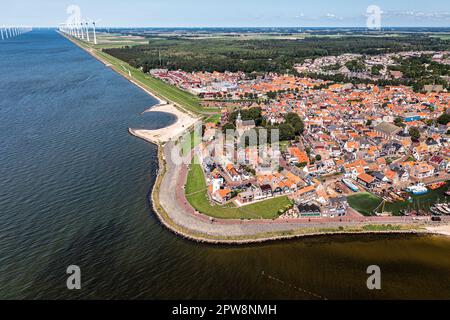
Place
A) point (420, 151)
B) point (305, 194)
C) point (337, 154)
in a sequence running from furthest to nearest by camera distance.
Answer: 1. point (337, 154)
2. point (420, 151)
3. point (305, 194)

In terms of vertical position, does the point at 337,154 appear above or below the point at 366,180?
above

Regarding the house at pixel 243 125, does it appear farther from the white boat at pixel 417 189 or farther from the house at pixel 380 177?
the white boat at pixel 417 189

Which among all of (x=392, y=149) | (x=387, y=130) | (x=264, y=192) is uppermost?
(x=387, y=130)

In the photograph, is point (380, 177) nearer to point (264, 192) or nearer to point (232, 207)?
point (264, 192)

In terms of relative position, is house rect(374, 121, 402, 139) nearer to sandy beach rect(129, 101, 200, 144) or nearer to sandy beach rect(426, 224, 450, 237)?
sandy beach rect(426, 224, 450, 237)

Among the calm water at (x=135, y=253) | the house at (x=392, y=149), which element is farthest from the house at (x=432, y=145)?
the calm water at (x=135, y=253)

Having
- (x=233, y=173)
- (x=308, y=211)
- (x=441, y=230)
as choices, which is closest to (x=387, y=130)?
(x=441, y=230)
